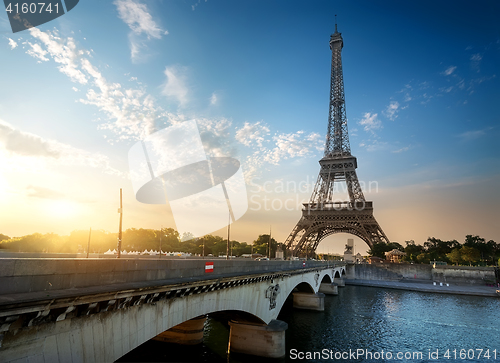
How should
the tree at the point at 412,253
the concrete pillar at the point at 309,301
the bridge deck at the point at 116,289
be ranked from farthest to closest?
the tree at the point at 412,253, the concrete pillar at the point at 309,301, the bridge deck at the point at 116,289

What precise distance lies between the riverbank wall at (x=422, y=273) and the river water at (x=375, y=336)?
31.7 meters

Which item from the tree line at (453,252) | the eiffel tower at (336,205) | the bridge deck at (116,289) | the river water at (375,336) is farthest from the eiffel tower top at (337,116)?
the bridge deck at (116,289)

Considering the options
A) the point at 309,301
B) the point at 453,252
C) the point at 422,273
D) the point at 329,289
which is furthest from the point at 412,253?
the point at 309,301

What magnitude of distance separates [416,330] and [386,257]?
73.1m

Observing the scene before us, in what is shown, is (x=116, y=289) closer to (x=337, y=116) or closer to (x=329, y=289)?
(x=329, y=289)

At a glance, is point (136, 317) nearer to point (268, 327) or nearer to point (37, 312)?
point (37, 312)

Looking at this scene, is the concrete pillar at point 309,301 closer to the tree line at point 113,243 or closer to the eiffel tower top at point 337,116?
the tree line at point 113,243

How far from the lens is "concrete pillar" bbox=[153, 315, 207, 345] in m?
25.7

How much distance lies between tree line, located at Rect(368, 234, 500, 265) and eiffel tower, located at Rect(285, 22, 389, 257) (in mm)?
15240

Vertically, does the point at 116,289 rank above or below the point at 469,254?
above

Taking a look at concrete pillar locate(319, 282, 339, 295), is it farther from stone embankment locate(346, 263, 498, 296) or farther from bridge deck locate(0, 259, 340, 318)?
bridge deck locate(0, 259, 340, 318)

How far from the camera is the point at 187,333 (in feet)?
84.1

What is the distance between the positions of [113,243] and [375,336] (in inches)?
2077

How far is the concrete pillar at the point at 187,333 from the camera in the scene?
84.2 ft
